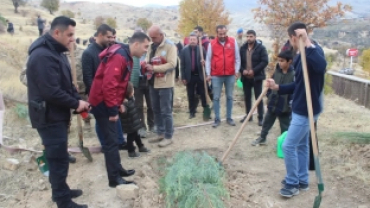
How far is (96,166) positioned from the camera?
14.9ft

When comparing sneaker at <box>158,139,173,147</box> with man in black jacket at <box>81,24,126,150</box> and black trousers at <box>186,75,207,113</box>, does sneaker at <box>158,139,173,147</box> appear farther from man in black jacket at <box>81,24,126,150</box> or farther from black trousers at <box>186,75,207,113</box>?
black trousers at <box>186,75,207,113</box>

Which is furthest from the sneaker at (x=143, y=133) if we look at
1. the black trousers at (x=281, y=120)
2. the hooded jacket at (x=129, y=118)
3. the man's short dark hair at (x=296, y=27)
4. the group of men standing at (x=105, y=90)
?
the man's short dark hair at (x=296, y=27)

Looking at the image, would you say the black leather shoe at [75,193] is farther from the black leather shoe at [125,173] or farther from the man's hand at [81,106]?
the man's hand at [81,106]

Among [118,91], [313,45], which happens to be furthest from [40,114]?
[313,45]

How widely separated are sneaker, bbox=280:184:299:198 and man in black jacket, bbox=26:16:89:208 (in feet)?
7.63

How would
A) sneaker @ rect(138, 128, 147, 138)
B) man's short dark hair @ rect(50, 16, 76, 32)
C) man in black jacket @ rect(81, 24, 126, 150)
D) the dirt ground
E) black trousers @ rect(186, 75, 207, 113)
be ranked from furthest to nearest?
1. black trousers @ rect(186, 75, 207, 113)
2. sneaker @ rect(138, 128, 147, 138)
3. man in black jacket @ rect(81, 24, 126, 150)
4. the dirt ground
5. man's short dark hair @ rect(50, 16, 76, 32)

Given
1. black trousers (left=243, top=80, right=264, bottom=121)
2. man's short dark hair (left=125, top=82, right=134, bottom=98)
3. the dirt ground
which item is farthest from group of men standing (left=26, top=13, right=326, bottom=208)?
black trousers (left=243, top=80, right=264, bottom=121)

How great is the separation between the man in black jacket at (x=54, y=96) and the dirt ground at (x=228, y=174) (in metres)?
0.62

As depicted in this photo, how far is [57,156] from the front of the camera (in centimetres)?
323

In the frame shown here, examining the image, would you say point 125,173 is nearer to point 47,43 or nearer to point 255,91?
point 47,43

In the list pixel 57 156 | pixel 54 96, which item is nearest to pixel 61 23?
pixel 54 96

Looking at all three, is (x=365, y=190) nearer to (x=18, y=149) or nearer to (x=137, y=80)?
(x=137, y=80)

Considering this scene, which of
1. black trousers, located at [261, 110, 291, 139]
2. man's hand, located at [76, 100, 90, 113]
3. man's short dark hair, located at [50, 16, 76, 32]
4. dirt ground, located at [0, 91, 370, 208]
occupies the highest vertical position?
man's short dark hair, located at [50, 16, 76, 32]

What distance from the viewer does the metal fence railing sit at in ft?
35.5
